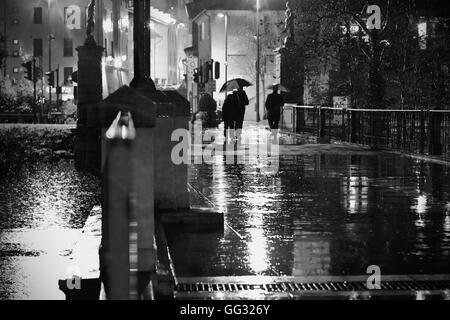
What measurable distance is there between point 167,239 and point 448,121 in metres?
14.0

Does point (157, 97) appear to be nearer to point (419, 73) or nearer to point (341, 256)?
point (341, 256)

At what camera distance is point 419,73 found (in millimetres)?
37875

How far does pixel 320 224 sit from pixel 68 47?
309ft

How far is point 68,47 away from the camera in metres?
103

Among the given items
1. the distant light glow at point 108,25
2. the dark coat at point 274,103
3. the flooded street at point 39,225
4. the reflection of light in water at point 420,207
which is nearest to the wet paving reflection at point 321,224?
the reflection of light in water at point 420,207

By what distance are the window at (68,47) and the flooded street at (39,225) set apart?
84.1 m

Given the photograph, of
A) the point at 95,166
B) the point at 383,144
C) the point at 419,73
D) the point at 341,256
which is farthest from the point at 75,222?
the point at 419,73

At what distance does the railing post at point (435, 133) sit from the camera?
23.0 meters

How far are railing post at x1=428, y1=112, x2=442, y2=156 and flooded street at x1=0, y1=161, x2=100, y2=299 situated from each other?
29.7ft

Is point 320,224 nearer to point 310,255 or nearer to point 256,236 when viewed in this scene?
point 256,236

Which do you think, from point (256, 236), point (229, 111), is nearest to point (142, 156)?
point (256, 236)

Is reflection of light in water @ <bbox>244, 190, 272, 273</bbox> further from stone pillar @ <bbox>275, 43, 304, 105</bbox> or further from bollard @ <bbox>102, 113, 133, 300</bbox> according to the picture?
stone pillar @ <bbox>275, 43, 304, 105</bbox>

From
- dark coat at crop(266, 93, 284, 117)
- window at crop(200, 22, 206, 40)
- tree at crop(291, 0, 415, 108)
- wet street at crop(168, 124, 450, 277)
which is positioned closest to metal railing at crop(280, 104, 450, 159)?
dark coat at crop(266, 93, 284, 117)

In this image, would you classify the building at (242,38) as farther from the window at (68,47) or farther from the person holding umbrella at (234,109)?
the person holding umbrella at (234,109)
